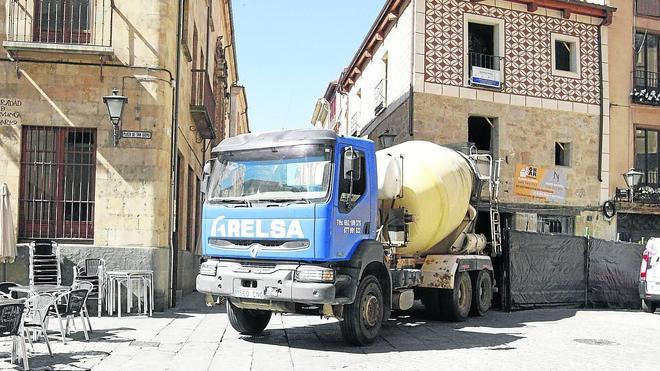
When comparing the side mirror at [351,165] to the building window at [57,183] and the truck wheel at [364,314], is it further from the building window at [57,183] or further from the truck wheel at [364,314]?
the building window at [57,183]

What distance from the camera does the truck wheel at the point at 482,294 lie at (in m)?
13.5

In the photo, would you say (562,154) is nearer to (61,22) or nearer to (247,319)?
(247,319)

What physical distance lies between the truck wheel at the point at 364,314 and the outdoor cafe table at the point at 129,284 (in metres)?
4.69

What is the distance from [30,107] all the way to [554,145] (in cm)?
1539

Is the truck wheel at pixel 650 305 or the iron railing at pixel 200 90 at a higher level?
the iron railing at pixel 200 90

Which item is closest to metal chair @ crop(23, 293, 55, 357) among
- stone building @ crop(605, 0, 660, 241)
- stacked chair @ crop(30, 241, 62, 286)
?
stacked chair @ crop(30, 241, 62, 286)

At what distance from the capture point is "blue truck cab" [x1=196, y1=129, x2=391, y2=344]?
879 cm

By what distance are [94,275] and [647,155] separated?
60.6ft

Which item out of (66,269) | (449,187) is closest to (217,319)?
(66,269)

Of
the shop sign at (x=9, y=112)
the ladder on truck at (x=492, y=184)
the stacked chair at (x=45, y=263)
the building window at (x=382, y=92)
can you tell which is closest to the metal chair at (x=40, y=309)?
the stacked chair at (x=45, y=263)

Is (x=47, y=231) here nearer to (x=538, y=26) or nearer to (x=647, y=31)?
(x=538, y=26)

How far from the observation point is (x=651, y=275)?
15.6 m

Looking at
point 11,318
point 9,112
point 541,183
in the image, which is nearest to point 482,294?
point 541,183

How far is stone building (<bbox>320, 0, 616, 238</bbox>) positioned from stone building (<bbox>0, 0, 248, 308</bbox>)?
8904 mm
